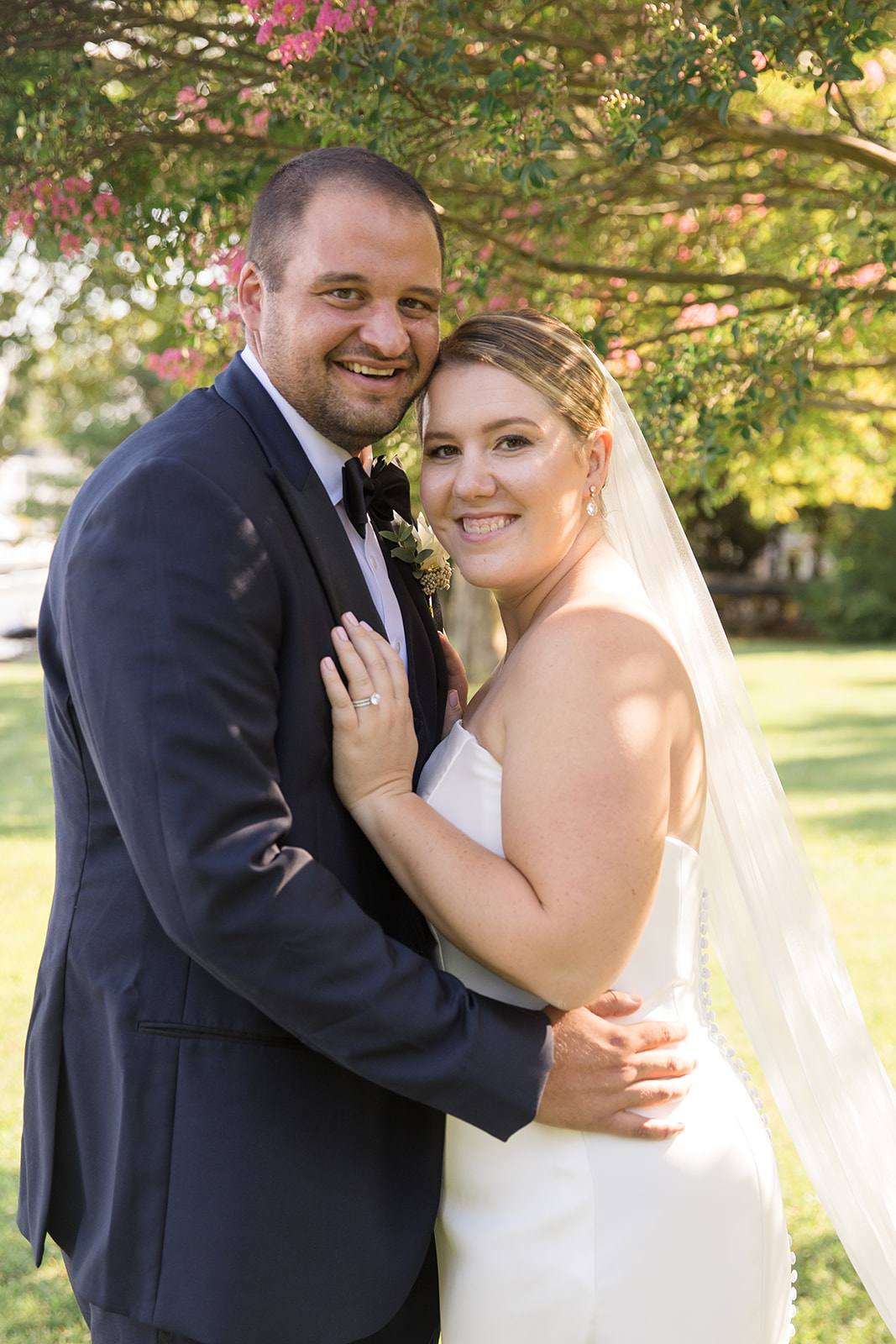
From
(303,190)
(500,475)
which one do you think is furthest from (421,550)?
(303,190)

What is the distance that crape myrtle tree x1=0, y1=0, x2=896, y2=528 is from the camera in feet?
11.0

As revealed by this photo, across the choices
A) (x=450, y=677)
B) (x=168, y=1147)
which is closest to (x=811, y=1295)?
(x=450, y=677)

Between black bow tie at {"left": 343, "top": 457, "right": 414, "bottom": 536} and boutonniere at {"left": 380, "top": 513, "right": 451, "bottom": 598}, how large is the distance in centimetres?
4

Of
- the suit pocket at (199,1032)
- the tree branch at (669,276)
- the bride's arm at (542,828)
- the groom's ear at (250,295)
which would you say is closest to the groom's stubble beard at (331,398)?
the groom's ear at (250,295)

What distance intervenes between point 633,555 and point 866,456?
10.2 meters

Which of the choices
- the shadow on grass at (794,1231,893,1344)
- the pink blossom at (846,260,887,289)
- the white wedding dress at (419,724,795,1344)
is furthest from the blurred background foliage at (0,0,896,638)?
the shadow on grass at (794,1231,893,1344)

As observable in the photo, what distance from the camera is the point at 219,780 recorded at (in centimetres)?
169

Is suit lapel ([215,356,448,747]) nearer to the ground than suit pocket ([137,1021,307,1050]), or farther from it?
farther from it

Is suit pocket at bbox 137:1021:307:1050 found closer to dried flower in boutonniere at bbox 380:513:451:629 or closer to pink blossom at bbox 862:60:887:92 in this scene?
dried flower in boutonniere at bbox 380:513:451:629

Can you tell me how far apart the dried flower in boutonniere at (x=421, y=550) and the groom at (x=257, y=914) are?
22cm

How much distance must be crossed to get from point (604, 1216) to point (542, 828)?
729mm

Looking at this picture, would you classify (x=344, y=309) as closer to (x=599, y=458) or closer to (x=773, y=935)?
(x=599, y=458)

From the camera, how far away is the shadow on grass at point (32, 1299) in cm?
392

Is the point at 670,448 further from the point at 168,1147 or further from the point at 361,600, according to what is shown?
the point at 168,1147
